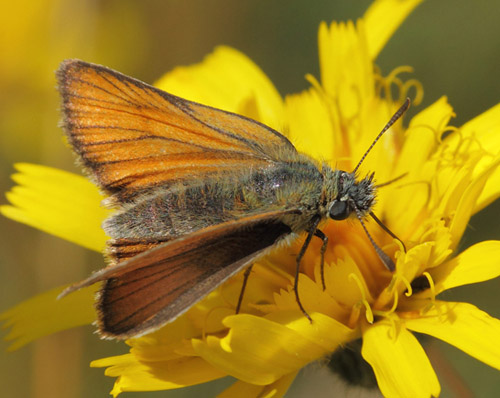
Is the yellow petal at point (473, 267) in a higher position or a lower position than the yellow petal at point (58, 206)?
lower

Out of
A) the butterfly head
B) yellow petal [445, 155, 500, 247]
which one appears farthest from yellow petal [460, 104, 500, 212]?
the butterfly head

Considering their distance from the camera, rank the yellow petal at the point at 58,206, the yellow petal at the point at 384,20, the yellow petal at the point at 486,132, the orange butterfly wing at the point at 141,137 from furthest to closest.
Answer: the yellow petal at the point at 384,20, the yellow petal at the point at 58,206, the yellow petal at the point at 486,132, the orange butterfly wing at the point at 141,137

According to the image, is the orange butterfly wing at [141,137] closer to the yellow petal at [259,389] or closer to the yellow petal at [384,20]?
the yellow petal at [259,389]

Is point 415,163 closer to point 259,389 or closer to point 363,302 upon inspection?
point 363,302

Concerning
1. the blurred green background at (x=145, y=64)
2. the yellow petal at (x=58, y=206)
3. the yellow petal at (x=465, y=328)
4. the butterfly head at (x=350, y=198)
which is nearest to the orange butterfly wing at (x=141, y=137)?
the butterfly head at (x=350, y=198)

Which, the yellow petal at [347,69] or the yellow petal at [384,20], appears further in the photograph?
the yellow petal at [384,20]

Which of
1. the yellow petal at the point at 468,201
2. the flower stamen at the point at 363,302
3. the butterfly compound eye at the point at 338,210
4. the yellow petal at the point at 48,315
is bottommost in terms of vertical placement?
the flower stamen at the point at 363,302

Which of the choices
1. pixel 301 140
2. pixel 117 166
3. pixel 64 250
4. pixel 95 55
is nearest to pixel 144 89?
pixel 117 166
